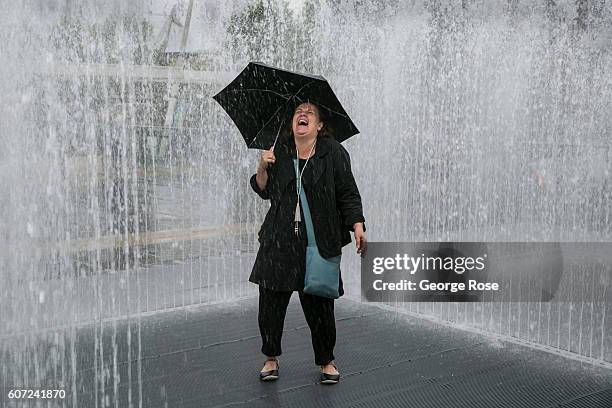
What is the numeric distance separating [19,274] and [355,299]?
2815mm

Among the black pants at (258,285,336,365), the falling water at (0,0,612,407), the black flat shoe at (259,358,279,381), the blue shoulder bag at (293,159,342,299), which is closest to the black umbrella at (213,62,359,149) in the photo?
the blue shoulder bag at (293,159,342,299)

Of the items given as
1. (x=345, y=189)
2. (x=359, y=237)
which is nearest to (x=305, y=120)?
(x=345, y=189)

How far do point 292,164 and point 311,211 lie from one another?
26 centimetres

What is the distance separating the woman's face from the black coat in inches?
4.0

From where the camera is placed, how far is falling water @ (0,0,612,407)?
5.77 meters

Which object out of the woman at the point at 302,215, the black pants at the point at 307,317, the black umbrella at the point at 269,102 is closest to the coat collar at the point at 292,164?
the woman at the point at 302,215

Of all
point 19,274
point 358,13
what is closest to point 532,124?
point 358,13

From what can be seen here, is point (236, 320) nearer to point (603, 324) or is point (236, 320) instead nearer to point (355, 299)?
point (355, 299)

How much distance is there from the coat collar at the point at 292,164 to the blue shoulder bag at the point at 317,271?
0.48ft

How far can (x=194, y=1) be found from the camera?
23.2 feet

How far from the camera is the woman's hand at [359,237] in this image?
137 inches

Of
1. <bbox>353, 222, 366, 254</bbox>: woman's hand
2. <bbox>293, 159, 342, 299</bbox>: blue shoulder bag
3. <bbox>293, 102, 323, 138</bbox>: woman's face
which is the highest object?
<bbox>293, 102, 323, 138</bbox>: woman's face

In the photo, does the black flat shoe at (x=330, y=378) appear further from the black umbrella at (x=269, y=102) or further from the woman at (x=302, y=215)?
the black umbrella at (x=269, y=102)

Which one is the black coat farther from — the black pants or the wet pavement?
the wet pavement
